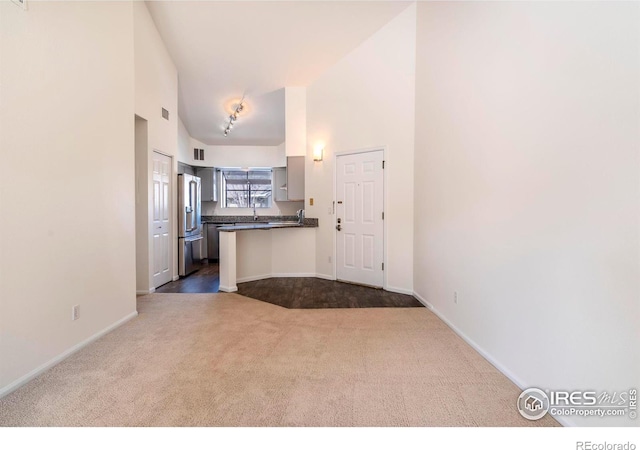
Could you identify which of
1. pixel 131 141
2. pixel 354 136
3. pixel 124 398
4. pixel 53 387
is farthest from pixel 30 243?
pixel 354 136

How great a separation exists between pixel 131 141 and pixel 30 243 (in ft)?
5.64

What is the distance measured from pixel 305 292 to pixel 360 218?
1453 mm

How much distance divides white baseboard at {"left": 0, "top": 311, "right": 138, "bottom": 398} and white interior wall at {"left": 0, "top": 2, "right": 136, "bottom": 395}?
0.4 inches

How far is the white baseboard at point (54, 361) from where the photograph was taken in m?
2.21

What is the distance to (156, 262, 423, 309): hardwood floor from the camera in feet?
14.3

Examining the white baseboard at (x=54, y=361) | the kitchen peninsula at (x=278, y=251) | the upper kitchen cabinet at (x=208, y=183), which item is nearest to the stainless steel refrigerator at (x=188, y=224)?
the kitchen peninsula at (x=278, y=251)

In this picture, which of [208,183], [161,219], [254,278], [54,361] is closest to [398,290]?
[254,278]

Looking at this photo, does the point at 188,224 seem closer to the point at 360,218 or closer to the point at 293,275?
the point at 293,275

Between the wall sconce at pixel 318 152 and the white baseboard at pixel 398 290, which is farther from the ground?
the wall sconce at pixel 318 152

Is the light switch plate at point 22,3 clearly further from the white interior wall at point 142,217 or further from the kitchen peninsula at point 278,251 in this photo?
the kitchen peninsula at point 278,251

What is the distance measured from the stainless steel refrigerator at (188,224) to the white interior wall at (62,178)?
2.08 m

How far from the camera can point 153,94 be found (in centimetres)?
487
